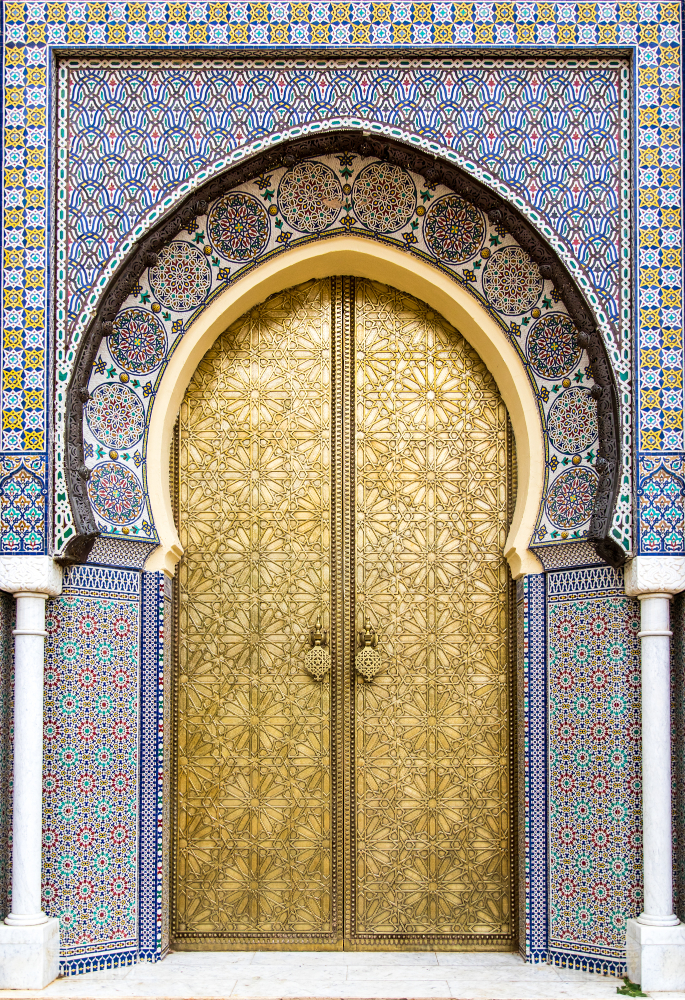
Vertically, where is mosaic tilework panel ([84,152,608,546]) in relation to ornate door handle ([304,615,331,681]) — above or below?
above

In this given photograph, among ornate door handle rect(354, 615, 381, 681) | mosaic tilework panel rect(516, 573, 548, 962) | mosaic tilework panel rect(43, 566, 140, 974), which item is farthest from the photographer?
ornate door handle rect(354, 615, 381, 681)

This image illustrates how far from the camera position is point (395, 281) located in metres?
4.66

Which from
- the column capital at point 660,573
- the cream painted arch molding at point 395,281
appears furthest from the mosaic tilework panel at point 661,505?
the cream painted arch molding at point 395,281

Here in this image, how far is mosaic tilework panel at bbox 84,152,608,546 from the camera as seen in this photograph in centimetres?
437

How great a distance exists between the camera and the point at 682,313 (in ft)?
13.6

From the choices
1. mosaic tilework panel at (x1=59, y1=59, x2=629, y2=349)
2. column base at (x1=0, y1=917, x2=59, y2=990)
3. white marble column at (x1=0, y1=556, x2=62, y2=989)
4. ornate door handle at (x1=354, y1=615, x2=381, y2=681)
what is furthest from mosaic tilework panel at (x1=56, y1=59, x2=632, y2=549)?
column base at (x1=0, y1=917, x2=59, y2=990)

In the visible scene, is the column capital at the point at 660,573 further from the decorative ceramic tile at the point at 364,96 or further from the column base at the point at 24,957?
the column base at the point at 24,957

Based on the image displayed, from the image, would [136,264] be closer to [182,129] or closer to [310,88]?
[182,129]

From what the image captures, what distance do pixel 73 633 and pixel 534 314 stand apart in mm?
2255

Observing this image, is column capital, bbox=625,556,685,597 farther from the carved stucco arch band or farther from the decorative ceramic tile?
the decorative ceramic tile

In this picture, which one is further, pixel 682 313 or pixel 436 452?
pixel 436 452

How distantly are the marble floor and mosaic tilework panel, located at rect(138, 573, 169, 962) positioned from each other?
0.17m

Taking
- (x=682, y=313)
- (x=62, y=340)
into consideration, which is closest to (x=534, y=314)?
(x=682, y=313)

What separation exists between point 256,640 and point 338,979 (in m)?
1.35
